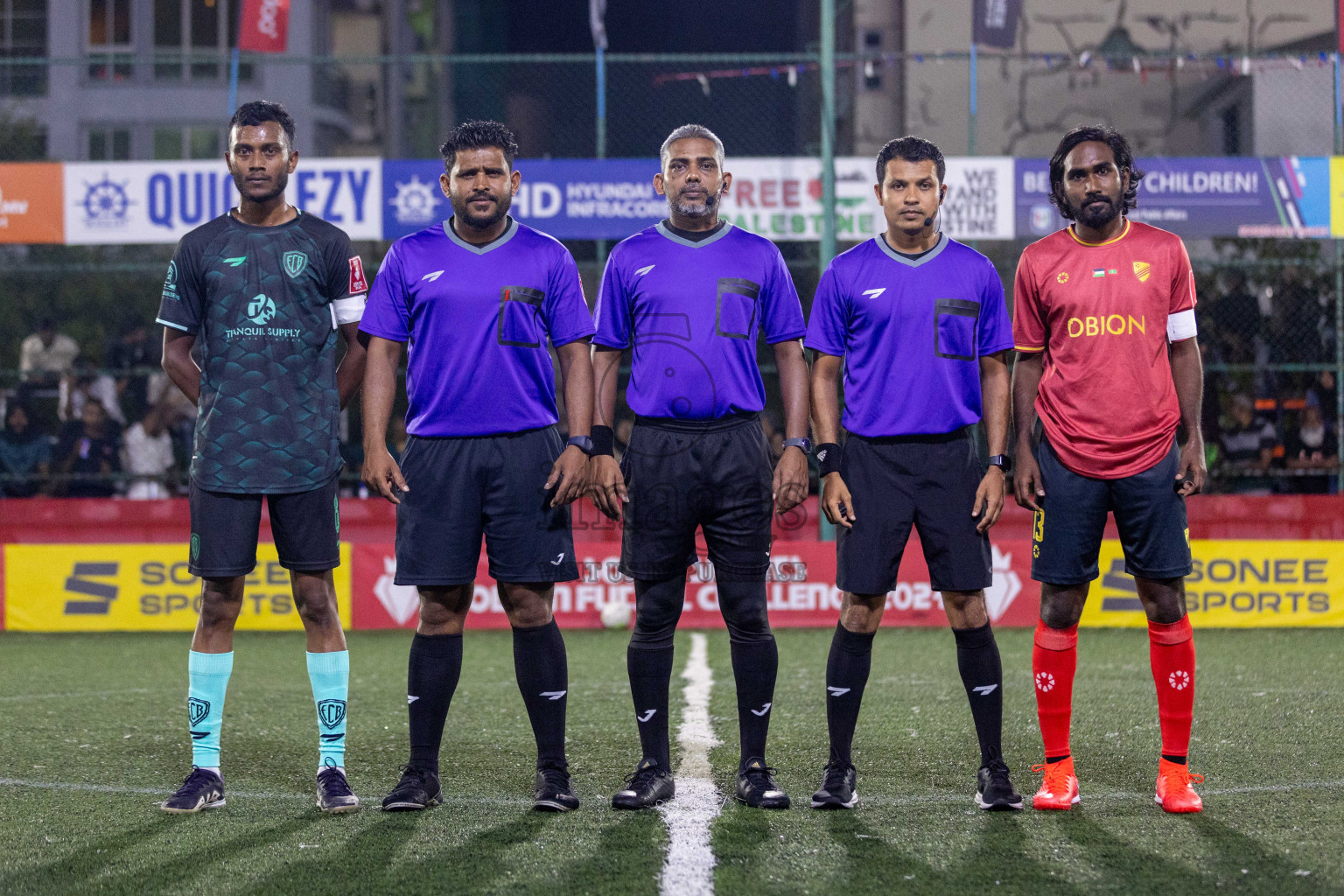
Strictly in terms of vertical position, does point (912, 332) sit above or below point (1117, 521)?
above

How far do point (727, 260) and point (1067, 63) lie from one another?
35.3 ft

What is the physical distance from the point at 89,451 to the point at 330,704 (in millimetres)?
8213

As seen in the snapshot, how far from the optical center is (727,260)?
4.19 metres

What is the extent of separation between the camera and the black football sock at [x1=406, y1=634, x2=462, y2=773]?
→ 4156 millimetres

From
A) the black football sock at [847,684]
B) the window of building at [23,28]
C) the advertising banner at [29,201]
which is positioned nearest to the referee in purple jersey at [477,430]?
the black football sock at [847,684]

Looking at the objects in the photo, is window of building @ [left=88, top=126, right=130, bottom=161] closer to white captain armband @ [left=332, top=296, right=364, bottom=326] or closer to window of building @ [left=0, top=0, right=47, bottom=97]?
window of building @ [left=0, top=0, right=47, bottom=97]

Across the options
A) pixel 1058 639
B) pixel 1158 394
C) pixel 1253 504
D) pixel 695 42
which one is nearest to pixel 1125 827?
pixel 1058 639

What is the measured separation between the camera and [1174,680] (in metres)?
4.17

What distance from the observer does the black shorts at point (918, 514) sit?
4086 millimetres

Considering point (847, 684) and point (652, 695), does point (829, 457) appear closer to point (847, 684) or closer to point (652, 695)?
point (847, 684)

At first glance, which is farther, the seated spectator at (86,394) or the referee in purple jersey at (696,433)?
the seated spectator at (86,394)

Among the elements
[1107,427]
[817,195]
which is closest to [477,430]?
[1107,427]

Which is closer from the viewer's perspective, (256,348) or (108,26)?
(256,348)

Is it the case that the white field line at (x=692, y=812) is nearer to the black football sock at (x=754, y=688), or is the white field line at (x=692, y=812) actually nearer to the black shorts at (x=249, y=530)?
the black football sock at (x=754, y=688)
